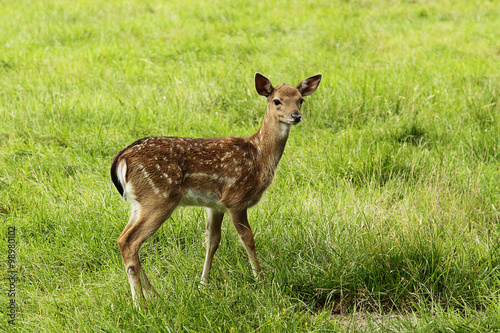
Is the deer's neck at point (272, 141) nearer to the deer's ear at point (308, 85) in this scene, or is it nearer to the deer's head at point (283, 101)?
the deer's head at point (283, 101)

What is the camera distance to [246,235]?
4.14 m

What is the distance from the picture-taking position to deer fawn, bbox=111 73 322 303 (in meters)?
3.87

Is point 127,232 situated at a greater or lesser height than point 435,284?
greater

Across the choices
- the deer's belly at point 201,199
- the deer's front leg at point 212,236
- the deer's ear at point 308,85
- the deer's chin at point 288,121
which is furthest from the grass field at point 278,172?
the deer's ear at point 308,85

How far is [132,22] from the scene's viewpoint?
10.3 metres

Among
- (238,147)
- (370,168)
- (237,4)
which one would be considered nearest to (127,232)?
(238,147)

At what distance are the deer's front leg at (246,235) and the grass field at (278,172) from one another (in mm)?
124

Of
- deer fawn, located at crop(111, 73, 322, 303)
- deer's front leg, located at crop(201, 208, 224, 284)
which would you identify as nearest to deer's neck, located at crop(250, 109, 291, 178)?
deer fawn, located at crop(111, 73, 322, 303)

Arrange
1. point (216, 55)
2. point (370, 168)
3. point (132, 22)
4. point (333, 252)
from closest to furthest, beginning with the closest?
point (333, 252)
point (370, 168)
point (216, 55)
point (132, 22)

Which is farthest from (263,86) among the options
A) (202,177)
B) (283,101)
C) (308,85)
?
(202,177)

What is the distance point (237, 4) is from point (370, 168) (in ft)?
24.4

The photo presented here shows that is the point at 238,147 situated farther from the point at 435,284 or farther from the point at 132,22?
the point at 132,22

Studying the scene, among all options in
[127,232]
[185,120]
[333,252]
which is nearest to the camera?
[127,232]

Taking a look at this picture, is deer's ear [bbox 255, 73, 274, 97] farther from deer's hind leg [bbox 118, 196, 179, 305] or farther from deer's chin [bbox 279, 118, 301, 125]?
deer's hind leg [bbox 118, 196, 179, 305]
